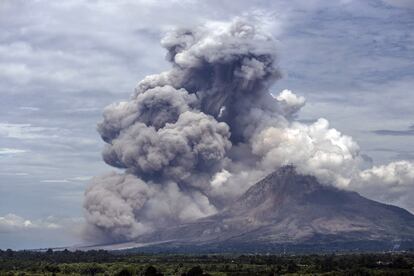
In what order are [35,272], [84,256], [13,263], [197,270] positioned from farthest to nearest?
[84,256] → [13,263] → [35,272] → [197,270]

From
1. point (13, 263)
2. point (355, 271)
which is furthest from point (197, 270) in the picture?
point (13, 263)

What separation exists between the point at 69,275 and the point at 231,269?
87.3 feet

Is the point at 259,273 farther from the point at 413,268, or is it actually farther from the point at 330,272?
the point at 413,268

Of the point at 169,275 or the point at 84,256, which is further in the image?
the point at 84,256

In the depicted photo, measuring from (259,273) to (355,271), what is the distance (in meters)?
14.6

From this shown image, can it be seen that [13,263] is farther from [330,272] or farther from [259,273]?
[330,272]

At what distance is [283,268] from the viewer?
11162 centimetres

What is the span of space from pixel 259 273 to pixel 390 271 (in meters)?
19.3

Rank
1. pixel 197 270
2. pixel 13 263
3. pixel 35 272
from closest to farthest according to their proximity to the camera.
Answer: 1. pixel 197 270
2. pixel 35 272
3. pixel 13 263

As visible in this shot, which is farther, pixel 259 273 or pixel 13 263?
pixel 13 263

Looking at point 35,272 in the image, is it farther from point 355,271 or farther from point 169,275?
point 355,271

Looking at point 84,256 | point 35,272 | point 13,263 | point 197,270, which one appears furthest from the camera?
point 84,256

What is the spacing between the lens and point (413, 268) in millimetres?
108000

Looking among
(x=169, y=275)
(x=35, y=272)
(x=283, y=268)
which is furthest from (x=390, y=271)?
(x=35, y=272)
